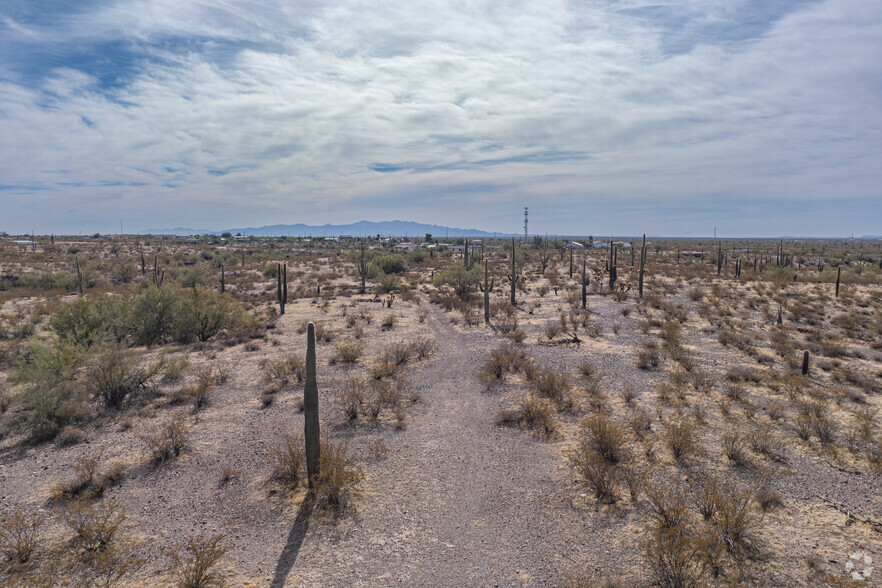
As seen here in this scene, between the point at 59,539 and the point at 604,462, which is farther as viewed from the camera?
the point at 604,462

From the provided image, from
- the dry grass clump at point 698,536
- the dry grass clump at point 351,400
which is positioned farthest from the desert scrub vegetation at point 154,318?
the dry grass clump at point 698,536

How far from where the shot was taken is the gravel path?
238 inches

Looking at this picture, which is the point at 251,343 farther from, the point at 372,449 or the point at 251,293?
the point at 251,293

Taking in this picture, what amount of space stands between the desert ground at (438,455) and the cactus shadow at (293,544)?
0.09ft

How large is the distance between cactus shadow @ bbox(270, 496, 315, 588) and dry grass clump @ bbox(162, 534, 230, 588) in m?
0.71

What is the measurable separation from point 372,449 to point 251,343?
36.4ft

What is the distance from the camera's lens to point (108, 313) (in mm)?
17016

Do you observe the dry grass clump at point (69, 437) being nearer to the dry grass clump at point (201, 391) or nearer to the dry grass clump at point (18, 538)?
the dry grass clump at point (201, 391)

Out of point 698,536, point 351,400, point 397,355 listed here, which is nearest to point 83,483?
point 351,400

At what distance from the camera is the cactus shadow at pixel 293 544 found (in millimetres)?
5938

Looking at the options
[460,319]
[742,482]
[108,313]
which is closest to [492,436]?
[742,482]

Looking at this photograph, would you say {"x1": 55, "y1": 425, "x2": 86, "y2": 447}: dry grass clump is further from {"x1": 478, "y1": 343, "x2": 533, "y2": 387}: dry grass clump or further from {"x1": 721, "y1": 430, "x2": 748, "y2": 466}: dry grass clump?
{"x1": 721, "y1": 430, "x2": 748, "y2": 466}: dry grass clump

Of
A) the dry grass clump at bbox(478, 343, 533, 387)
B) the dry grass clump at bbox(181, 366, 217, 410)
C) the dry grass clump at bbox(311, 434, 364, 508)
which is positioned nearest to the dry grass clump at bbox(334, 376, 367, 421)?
the dry grass clump at bbox(311, 434, 364, 508)

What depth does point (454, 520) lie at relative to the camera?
7.22m
